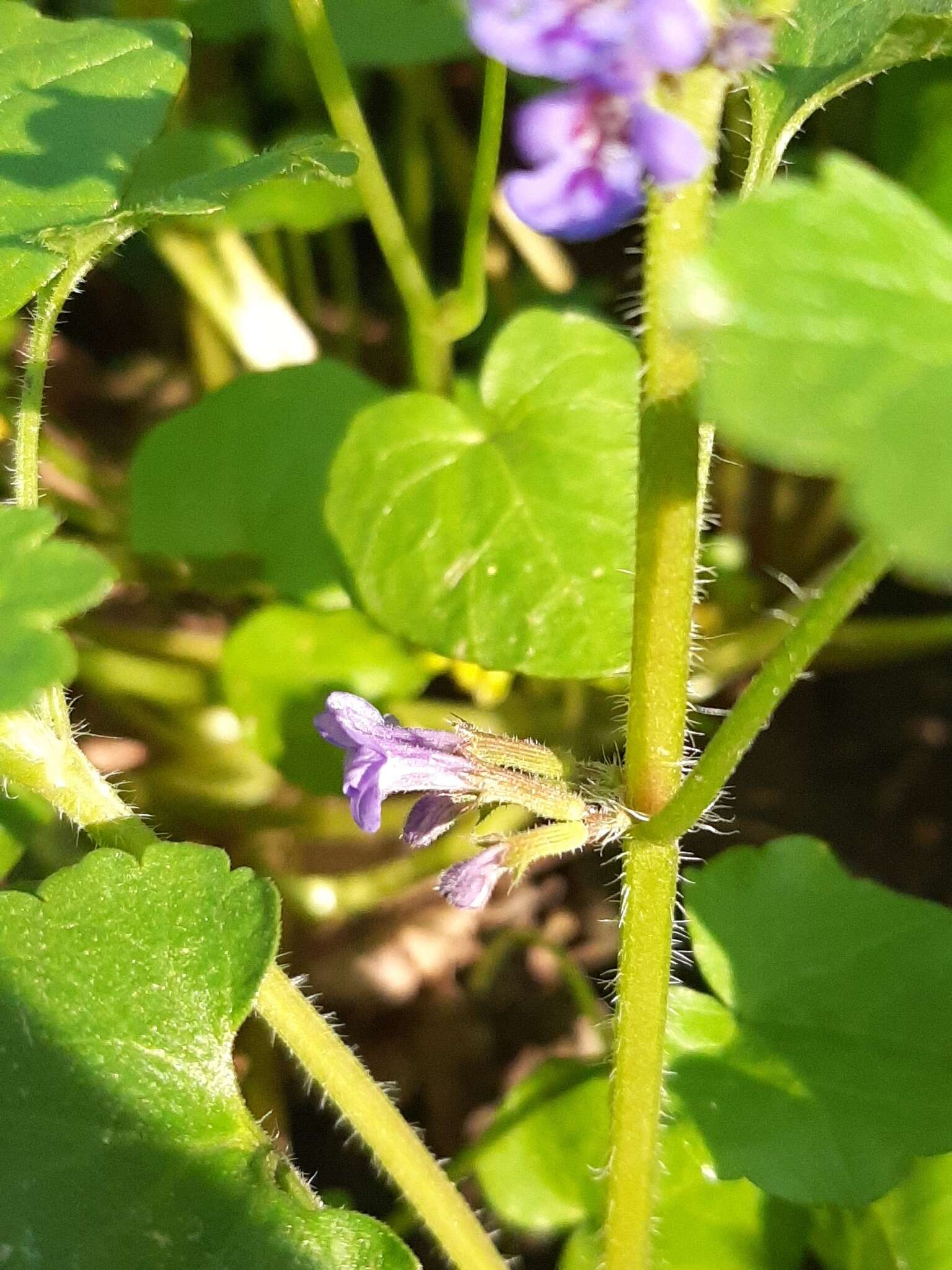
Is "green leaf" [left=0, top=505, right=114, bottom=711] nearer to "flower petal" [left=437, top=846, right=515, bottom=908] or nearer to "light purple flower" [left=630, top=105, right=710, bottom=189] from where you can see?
"flower petal" [left=437, top=846, right=515, bottom=908]

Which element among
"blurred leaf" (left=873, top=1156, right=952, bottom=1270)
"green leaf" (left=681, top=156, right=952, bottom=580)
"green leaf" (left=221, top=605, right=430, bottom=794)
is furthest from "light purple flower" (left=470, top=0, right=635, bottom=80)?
"green leaf" (left=221, top=605, right=430, bottom=794)

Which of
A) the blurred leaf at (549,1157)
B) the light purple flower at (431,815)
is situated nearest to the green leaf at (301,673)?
the blurred leaf at (549,1157)

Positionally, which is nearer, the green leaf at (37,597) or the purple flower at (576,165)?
the purple flower at (576,165)

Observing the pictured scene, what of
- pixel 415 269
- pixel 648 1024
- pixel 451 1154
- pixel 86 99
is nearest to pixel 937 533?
pixel 648 1024

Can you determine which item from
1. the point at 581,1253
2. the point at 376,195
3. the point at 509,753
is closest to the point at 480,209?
the point at 376,195

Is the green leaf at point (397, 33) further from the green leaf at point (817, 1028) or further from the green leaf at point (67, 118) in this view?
the green leaf at point (817, 1028)

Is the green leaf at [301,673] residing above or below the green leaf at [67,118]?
below

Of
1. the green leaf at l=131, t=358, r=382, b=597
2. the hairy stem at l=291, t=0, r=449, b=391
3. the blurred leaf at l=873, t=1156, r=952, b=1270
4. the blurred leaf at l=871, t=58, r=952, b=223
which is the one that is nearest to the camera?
the blurred leaf at l=873, t=1156, r=952, b=1270

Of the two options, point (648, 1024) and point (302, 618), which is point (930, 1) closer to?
point (648, 1024)
